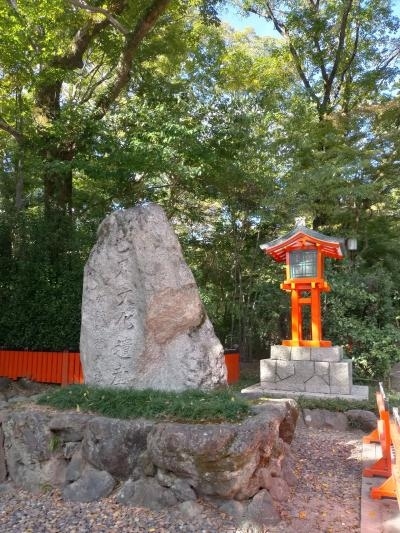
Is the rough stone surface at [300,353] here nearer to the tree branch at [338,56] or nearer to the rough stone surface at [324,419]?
the rough stone surface at [324,419]

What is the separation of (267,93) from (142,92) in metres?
3.45

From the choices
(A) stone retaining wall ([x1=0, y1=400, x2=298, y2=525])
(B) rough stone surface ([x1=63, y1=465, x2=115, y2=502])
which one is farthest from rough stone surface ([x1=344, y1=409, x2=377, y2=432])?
(B) rough stone surface ([x1=63, y1=465, x2=115, y2=502])

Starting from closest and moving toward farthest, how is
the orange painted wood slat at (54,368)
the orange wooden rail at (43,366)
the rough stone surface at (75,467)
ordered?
1. the rough stone surface at (75,467)
2. the orange wooden rail at (43,366)
3. the orange painted wood slat at (54,368)

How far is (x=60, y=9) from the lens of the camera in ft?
32.2

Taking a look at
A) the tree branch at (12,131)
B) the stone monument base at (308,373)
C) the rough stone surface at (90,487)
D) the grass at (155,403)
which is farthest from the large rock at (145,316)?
the tree branch at (12,131)

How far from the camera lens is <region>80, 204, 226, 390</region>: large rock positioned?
4.99 meters

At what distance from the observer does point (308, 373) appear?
29.6 feet

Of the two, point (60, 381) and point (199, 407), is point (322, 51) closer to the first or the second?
point (60, 381)

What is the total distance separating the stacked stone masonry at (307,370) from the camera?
28.6 feet

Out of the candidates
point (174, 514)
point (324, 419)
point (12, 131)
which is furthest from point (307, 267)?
point (12, 131)

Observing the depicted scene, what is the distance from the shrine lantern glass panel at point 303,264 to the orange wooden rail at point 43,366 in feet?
16.3

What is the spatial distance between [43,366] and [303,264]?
6.09 meters

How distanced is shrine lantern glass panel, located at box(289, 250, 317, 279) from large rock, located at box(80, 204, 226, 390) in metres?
4.79

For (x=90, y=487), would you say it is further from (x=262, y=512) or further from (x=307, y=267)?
(x=307, y=267)
